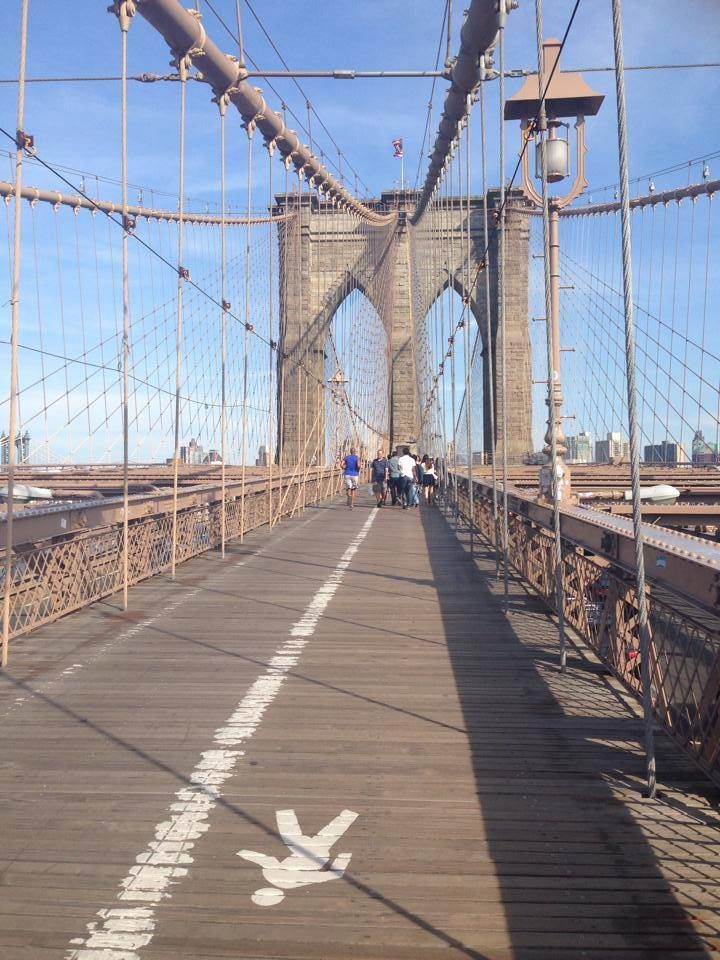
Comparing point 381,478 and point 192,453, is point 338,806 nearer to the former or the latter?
point 381,478

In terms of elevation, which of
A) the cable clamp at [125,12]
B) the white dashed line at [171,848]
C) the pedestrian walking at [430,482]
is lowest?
the white dashed line at [171,848]

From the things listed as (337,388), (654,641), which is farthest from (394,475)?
(654,641)

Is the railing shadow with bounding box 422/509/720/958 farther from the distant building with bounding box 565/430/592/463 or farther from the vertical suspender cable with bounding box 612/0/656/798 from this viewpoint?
the distant building with bounding box 565/430/592/463

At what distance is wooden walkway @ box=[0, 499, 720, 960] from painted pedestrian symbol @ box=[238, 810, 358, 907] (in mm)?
11

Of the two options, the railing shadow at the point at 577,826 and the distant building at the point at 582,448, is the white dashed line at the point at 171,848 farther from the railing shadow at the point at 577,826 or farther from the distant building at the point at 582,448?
the distant building at the point at 582,448

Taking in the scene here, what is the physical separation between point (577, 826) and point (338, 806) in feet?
2.30

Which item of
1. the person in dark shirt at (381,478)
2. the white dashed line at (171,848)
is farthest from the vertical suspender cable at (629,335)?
the person in dark shirt at (381,478)

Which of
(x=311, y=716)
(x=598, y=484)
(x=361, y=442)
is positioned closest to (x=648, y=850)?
(x=311, y=716)

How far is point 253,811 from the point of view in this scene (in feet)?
9.68

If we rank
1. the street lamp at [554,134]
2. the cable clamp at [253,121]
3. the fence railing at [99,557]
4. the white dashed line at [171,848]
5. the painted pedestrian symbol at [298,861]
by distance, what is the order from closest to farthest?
the white dashed line at [171,848] → the painted pedestrian symbol at [298,861] → the fence railing at [99,557] → the street lamp at [554,134] → the cable clamp at [253,121]

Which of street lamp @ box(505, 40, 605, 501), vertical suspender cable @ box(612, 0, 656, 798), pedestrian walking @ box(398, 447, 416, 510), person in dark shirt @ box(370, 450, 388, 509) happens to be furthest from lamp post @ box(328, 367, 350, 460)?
vertical suspender cable @ box(612, 0, 656, 798)

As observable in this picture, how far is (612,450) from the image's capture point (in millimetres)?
27875

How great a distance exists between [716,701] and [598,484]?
14.6 meters

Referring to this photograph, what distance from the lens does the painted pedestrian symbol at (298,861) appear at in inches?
95.3
